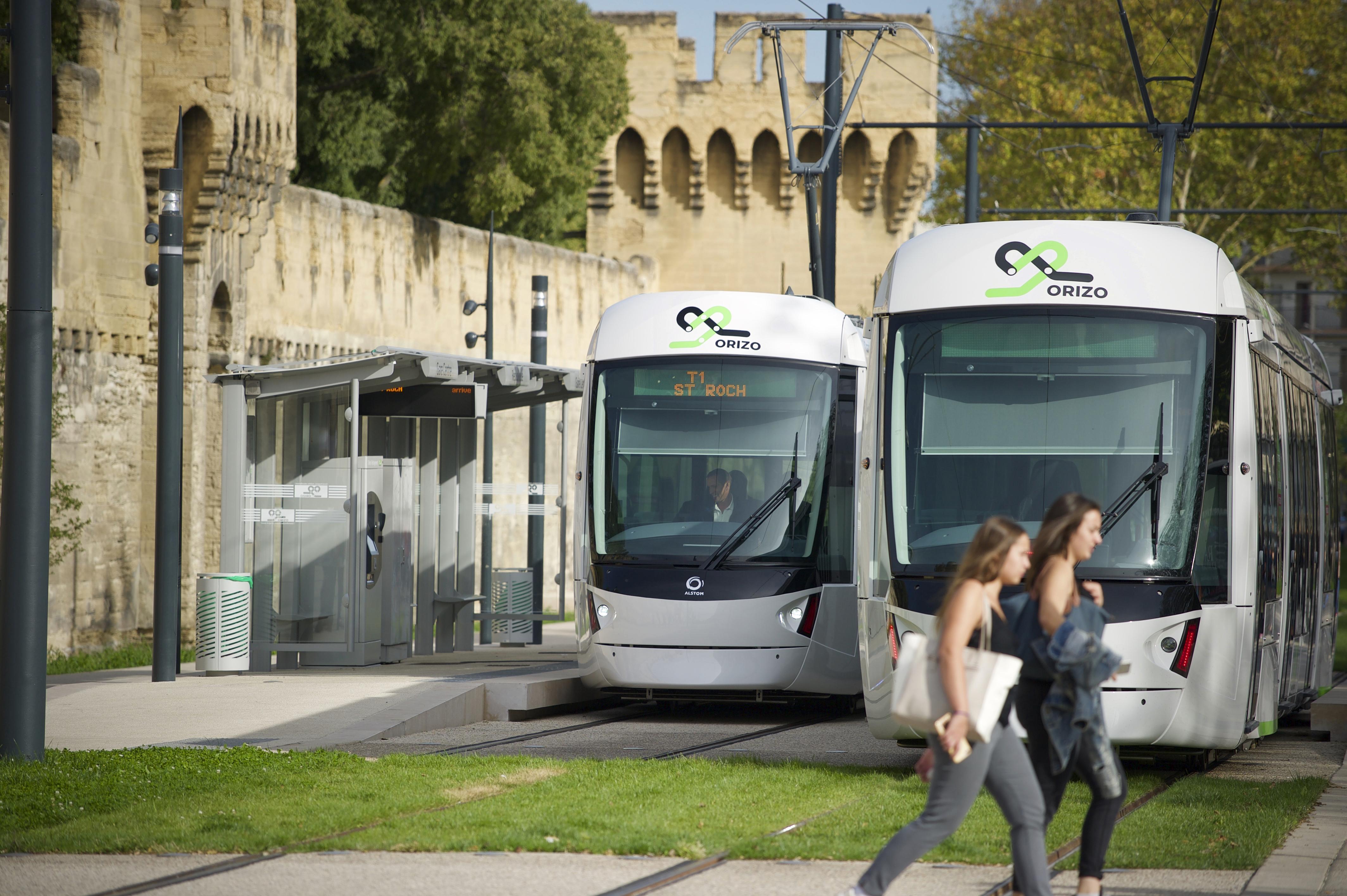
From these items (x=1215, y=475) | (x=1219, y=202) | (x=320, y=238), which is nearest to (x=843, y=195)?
(x=1219, y=202)

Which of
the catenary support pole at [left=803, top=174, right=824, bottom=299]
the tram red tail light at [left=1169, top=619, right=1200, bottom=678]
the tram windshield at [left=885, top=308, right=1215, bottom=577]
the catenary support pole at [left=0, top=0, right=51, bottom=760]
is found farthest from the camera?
the catenary support pole at [left=803, top=174, right=824, bottom=299]

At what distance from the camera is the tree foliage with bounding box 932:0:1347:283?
42.5m

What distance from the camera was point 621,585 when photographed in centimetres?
1405

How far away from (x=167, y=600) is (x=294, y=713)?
2.99 m

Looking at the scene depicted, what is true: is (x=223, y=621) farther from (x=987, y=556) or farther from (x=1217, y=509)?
(x=987, y=556)

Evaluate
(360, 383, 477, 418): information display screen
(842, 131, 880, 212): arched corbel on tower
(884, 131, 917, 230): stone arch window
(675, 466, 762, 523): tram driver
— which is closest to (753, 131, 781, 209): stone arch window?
(842, 131, 880, 212): arched corbel on tower

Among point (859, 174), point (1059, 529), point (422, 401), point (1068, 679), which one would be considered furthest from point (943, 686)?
point (859, 174)

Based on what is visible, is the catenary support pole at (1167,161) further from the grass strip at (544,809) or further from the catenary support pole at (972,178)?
the grass strip at (544,809)

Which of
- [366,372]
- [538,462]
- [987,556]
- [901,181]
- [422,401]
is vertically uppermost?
[901,181]

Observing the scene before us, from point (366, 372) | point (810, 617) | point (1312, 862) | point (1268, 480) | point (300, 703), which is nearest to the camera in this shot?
point (1312, 862)

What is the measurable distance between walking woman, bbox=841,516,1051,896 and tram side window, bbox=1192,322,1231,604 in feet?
14.8

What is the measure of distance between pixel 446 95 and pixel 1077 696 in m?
30.2

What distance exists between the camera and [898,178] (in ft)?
167

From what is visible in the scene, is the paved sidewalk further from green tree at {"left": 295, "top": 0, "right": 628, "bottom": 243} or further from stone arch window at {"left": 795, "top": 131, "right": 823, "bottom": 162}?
stone arch window at {"left": 795, "top": 131, "right": 823, "bottom": 162}
